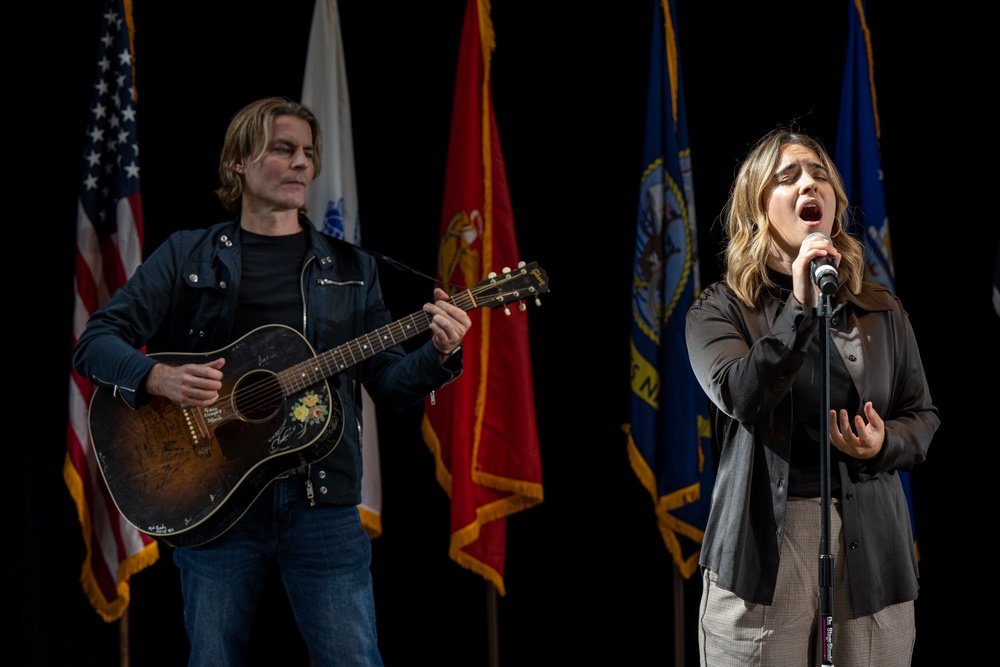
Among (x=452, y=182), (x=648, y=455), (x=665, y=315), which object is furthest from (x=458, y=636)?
(x=452, y=182)

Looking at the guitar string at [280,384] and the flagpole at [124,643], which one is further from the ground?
the guitar string at [280,384]

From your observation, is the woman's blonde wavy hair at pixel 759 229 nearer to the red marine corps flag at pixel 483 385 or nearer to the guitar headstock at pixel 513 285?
the guitar headstock at pixel 513 285

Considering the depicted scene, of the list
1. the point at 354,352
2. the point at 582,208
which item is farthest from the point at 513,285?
the point at 582,208

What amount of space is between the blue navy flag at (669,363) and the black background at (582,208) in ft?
1.46

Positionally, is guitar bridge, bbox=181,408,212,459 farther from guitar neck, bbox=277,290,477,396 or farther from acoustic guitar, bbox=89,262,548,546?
guitar neck, bbox=277,290,477,396

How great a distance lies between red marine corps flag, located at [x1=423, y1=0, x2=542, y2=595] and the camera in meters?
3.50

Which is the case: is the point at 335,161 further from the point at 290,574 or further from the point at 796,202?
the point at 796,202

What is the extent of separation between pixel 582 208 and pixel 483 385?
37.7 inches

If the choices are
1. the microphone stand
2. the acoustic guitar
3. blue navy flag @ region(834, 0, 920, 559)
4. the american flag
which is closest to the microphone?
the microphone stand

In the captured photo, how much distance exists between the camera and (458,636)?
4004 mm

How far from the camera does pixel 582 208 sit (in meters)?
4.03

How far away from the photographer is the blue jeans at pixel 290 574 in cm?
245

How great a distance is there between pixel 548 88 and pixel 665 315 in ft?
3.80

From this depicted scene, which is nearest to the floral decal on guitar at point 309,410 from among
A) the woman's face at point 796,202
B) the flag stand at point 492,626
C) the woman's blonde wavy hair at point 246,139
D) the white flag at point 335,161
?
the woman's blonde wavy hair at point 246,139
